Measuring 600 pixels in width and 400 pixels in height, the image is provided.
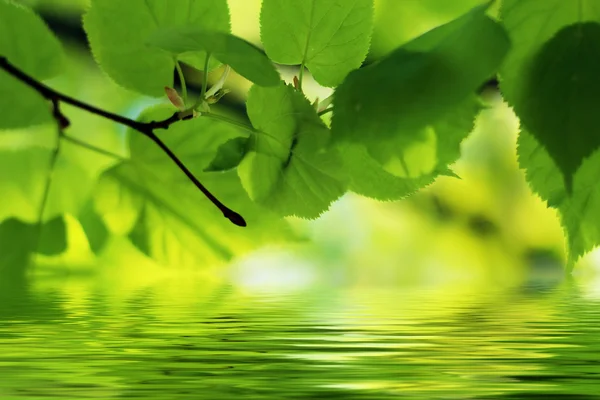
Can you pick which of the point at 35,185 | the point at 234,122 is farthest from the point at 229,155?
the point at 35,185

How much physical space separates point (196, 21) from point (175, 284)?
57 centimetres

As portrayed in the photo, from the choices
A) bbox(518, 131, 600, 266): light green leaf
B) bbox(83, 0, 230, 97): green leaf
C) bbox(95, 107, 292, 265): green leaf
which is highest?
bbox(83, 0, 230, 97): green leaf

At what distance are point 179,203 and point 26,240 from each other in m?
0.07

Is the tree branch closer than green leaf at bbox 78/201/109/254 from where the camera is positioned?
Yes

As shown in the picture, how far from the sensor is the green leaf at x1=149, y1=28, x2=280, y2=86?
0.50 feet

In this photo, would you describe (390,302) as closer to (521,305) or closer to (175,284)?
(521,305)

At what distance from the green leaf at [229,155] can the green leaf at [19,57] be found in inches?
2.6

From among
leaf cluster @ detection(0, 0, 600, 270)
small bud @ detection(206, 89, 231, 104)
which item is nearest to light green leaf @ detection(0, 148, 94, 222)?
leaf cluster @ detection(0, 0, 600, 270)

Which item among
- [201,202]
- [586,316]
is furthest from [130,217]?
[586,316]

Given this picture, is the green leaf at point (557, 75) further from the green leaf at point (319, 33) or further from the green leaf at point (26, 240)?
the green leaf at point (26, 240)

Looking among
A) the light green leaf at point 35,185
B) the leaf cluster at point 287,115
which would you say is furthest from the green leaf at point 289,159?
the light green leaf at point 35,185

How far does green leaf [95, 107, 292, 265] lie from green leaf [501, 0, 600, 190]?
93 mm

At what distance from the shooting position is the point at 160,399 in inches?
8.2

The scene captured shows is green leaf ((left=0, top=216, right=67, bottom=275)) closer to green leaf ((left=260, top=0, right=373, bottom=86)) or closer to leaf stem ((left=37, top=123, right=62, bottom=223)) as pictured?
leaf stem ((left=37, top=123, right=62, bottom=223))
